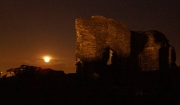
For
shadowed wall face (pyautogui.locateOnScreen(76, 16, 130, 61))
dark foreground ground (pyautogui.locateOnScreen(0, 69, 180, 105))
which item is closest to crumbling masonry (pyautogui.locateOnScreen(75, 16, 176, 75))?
shadowed wall face (pyautogui.locateOnScreen(76, 16, 130, 61))

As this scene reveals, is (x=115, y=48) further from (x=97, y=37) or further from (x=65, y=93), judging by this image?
(x=65, y=93)

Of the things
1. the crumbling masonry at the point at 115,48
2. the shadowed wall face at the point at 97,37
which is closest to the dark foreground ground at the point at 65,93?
the crumbling masonry at the point at 115,48

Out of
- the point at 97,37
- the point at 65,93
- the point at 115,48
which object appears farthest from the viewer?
the point at 115,48

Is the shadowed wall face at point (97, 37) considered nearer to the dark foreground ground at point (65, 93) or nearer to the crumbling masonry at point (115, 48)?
the crumbling masonry at point (115, 48)

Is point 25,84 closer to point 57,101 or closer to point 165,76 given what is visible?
point 57,101

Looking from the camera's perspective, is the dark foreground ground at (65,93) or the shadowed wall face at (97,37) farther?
the shadowed wall face at (97,37)

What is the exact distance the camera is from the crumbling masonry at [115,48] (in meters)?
21.0

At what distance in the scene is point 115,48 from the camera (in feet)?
75.3

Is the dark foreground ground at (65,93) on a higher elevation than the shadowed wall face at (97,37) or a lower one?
lower

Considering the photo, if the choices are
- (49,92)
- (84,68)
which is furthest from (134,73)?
(49,92)

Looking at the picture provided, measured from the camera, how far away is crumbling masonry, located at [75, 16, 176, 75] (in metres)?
21.0

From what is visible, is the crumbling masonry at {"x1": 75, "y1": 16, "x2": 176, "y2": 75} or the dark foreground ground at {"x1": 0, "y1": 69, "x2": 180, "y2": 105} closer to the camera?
the dark foreground ground at {"x1": 0, "y1": 69, "x2": 180, "y2": 105}

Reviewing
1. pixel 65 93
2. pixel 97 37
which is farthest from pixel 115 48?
pixel 65 93

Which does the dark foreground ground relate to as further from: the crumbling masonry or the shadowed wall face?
the shadowed wall face
